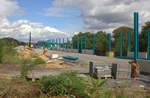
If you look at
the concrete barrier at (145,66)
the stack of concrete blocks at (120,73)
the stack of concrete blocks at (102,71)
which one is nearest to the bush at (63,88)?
the stack of concrete blocks at (102,71)

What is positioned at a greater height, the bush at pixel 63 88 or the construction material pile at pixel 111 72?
the bush at pixel 63 88

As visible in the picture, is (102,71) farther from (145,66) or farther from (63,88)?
(63,88)

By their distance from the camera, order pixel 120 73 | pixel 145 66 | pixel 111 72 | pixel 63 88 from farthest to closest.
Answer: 1. pixel 145 66
2. pixel 111 72
3. pixel 120 73
4. pixel 63 88

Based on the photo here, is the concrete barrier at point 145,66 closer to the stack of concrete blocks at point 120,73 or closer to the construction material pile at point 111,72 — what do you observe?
the construction material pile at point 111,72

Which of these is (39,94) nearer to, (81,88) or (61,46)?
(81,88)

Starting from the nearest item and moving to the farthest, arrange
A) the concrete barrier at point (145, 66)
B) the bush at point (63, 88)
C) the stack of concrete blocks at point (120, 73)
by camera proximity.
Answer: the bush at point (63, 88) → the stack of concrete blocks at point (120, 73) → the concrete barrier at point (145, 66)

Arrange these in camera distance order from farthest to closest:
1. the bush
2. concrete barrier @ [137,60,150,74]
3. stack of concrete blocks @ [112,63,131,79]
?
concrete barrier @ [137,60,150,74] → stack of concrete blocks @ [112,63,131,79] → the bush

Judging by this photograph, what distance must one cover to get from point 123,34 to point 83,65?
52.1ft

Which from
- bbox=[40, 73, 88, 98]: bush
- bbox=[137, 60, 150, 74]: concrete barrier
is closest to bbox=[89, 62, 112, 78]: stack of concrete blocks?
bbox=[137, 60, 150, 74]: concrete barrier

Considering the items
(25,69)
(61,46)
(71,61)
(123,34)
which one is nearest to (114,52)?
(123,34)

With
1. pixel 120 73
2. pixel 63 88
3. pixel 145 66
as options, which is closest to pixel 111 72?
pixel 120 73

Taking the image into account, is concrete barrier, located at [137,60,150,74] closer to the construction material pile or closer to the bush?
the construction material pile

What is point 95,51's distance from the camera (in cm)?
4541

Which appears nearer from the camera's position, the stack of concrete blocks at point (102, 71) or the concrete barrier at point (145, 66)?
the stack of concrete blocks at point (102, 71)
